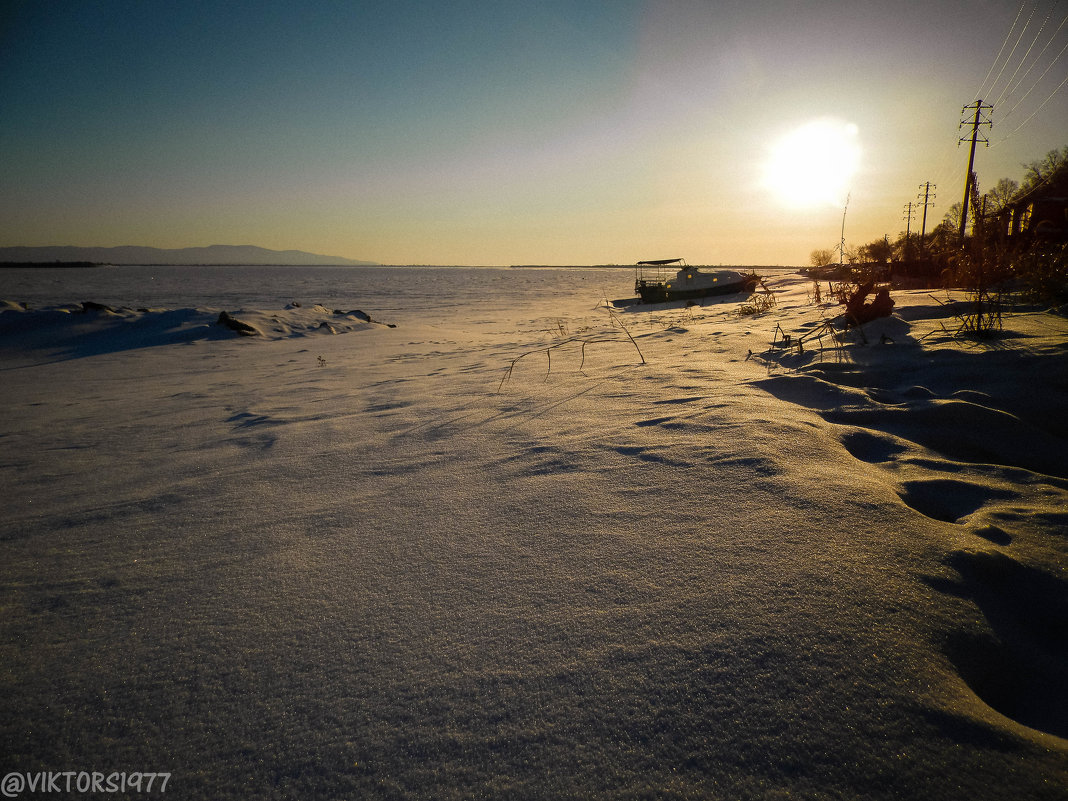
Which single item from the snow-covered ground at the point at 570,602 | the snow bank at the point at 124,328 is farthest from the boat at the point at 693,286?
the snow-covered ground at the point at 570,602

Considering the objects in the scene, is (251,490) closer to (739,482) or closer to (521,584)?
(521,584)

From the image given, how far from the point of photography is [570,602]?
3.37 ft

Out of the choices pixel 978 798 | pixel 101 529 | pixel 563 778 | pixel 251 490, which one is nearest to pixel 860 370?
pixel 978 798

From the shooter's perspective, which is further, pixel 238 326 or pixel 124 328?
pixel 124 328

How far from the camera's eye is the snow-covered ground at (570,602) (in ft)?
2.34

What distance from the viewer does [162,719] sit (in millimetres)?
819

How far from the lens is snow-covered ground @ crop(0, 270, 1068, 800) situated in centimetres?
71

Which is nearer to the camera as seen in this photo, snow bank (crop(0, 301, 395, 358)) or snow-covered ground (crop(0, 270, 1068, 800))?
snow-covered ground (crop(0, 270, 1068, 800))

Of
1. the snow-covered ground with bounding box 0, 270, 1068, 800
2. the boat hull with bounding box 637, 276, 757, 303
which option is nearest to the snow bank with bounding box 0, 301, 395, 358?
the snow-covered ground with bounding box 0, 270, 1068, 800

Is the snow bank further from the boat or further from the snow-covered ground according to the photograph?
the boat

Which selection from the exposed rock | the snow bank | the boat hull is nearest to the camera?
the snow bank

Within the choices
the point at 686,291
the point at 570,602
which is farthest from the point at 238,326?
the point at 686,291

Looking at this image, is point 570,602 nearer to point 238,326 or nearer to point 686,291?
point 238,326

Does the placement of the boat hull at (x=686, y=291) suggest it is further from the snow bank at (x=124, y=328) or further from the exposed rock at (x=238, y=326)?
the exposed rock at (x=238, y=326)
